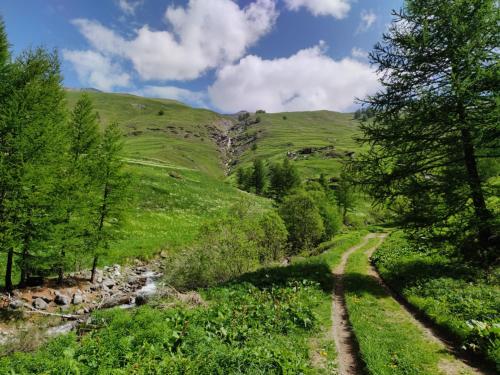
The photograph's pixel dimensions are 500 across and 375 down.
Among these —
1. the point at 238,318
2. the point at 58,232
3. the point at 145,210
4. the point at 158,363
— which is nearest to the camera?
the point at 158,363

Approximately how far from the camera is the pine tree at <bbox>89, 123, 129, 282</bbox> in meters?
26.2

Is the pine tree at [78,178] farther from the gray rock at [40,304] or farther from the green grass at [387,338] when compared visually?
the green grass at [387,338]

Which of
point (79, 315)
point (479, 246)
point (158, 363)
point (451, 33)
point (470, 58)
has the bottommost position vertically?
point (79, 315)

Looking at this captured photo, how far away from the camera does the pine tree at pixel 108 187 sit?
26.2m

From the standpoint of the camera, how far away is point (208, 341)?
994 centimetres

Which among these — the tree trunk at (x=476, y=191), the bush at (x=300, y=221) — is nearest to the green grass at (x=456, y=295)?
the tree trunk at (x=476, y=191)

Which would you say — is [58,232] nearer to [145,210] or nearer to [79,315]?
[79,315]

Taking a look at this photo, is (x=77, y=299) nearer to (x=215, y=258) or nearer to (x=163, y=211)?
(x=215, y=258)

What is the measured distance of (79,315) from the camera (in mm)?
19516

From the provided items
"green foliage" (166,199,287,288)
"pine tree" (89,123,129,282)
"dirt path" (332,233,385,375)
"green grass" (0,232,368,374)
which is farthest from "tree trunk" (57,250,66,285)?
"dirt path" (332,233,385,375)

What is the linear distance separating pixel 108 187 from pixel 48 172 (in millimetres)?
7718

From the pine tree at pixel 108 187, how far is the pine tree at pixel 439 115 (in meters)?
19.9

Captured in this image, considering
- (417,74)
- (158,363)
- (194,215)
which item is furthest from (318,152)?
(158,363)

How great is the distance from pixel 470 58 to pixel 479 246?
9795 mm
